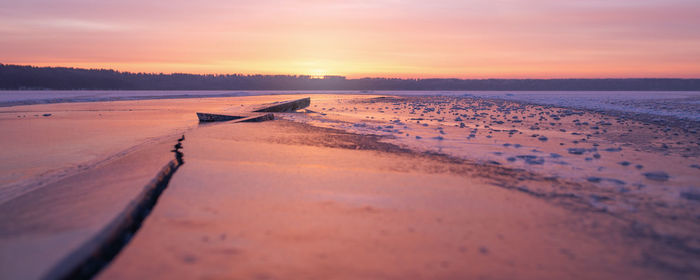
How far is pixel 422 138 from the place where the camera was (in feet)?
19.4

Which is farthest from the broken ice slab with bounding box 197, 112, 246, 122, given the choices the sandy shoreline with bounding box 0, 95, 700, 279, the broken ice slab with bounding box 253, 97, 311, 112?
the sandy shoreline with bounding box 0, 95, 700, 279

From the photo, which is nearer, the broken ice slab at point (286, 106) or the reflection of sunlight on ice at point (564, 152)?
the reflection of sunlight on ice at point (564, 152)

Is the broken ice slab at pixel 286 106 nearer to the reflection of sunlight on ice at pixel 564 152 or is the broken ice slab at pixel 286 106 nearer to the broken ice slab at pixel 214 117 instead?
the broken ice slab at pixel 214 117

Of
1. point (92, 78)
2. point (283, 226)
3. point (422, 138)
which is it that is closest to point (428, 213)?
point (283, 226)

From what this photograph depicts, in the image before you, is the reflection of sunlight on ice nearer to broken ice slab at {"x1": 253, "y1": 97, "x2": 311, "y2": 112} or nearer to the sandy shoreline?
the sandy shoreline

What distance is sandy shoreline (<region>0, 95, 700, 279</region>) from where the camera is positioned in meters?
1.75

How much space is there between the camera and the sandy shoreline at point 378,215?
5.73ft

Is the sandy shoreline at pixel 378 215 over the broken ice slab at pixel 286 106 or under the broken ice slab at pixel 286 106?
under

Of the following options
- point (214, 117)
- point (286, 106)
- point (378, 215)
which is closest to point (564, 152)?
point (378, 215)

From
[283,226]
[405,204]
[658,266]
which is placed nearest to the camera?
[658,266]

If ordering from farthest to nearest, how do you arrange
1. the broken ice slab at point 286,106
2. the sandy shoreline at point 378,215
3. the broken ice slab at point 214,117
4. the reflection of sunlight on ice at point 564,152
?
1. the broken ice slab at point 286,106
2. the broken ice slab at point 214,117
3. the reflection of sunlight on ice at point 564,152
4. the sandy shoreline at point 378,215

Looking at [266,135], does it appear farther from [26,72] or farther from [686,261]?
[26,72]

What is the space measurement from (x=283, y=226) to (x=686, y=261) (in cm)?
189

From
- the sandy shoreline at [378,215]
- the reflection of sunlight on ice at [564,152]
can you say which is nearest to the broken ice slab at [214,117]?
the reflection of sunlight on ice at [564,152]
